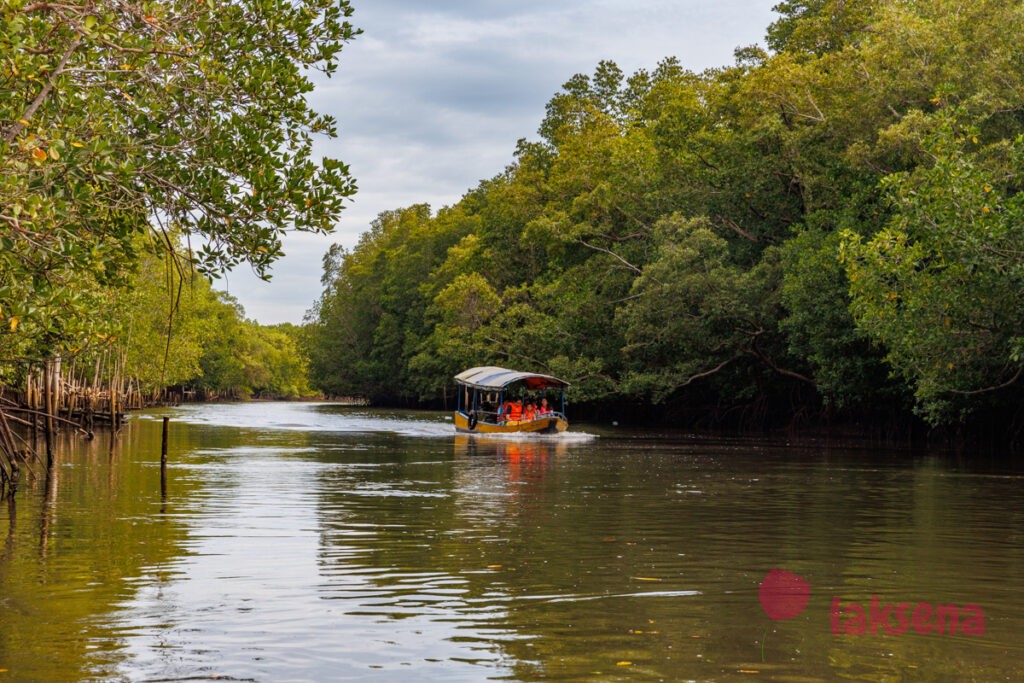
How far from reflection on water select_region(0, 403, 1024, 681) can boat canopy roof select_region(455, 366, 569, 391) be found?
61.8 feet

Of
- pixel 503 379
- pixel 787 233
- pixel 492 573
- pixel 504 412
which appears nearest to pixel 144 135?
pixel 492 573

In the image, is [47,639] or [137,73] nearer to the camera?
[47,639]

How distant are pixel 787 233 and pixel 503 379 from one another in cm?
1432

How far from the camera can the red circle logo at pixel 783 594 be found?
10.3 m

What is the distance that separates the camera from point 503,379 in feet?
147

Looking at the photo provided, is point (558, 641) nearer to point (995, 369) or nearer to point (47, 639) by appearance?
point (47, 639)

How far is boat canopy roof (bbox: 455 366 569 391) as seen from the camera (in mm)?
44656

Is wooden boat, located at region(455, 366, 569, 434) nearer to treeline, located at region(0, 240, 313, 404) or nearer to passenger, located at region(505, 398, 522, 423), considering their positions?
passenger, located at region(505, 398, 522, 423)

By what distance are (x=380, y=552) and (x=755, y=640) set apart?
5975 millimetres

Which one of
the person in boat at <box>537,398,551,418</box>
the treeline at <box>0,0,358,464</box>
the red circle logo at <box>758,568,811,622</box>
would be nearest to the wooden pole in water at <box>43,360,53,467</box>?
the treeline at <box>0,0,358,464</box>

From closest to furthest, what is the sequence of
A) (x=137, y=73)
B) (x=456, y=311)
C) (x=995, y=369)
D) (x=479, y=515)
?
(x=137, y=73) → (x=479, y=515) → (x=995, y=369) → (x=456, y=311)

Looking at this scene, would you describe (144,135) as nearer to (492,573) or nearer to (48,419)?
(492,573)

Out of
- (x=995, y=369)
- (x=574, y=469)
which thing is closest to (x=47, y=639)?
(x=574, y=469)

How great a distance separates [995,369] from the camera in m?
30.9
